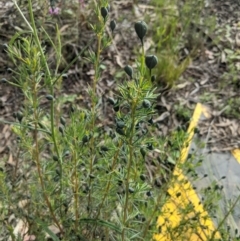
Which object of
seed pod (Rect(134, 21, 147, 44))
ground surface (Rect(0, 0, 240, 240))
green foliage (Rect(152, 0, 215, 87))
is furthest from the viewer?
green foliage (Rect(152, 0, 215, 87))

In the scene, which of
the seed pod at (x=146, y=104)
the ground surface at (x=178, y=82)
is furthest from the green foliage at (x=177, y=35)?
the seed pod at (x=146, y=104)

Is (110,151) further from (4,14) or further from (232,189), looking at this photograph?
(4,14)

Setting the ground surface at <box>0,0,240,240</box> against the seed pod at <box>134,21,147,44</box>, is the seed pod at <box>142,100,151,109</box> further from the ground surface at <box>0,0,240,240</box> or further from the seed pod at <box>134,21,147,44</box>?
the ground surface at <box>0,0,240,240</box>

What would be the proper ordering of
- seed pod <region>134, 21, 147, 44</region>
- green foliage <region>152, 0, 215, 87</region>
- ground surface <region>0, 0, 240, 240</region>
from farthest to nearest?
green foliage <region>152, 0, 215, 87</region>, ground surface <region>0, 0, 240, 240</region>, seed pod <region>134, 21, 147, 44</region>

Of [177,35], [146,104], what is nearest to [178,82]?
[177,35]

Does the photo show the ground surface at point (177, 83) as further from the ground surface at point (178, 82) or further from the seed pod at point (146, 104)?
the seed pod at point (146, 104)

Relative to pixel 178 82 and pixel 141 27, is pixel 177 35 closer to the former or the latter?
pixel 178 82

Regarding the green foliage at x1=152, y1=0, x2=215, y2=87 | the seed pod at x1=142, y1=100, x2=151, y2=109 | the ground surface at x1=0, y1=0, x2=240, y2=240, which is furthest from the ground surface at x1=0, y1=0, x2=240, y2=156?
the seed pod at x1=142, y1=100, x2=151, y2=109

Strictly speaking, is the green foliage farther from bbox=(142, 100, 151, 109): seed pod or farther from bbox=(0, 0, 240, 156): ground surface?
bbox=(142, 100, 151, 109): seed pod

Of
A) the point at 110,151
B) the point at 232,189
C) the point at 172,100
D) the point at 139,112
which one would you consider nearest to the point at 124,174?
the point at 110,151

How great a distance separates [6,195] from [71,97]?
53.5 inches

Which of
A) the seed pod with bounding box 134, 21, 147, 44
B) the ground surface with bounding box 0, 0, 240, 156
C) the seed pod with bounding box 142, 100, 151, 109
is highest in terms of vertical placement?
the seed pod with bounding box 134, 21, 147, 44

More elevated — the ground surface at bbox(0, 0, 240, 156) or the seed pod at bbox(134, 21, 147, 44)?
the seed pod at bbox(134, 21, 147, 44)

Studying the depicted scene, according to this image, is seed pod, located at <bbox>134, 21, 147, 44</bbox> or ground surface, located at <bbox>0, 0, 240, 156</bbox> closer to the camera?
seed pod, located at <bbox>134, 21, 147, 44</bbox>
